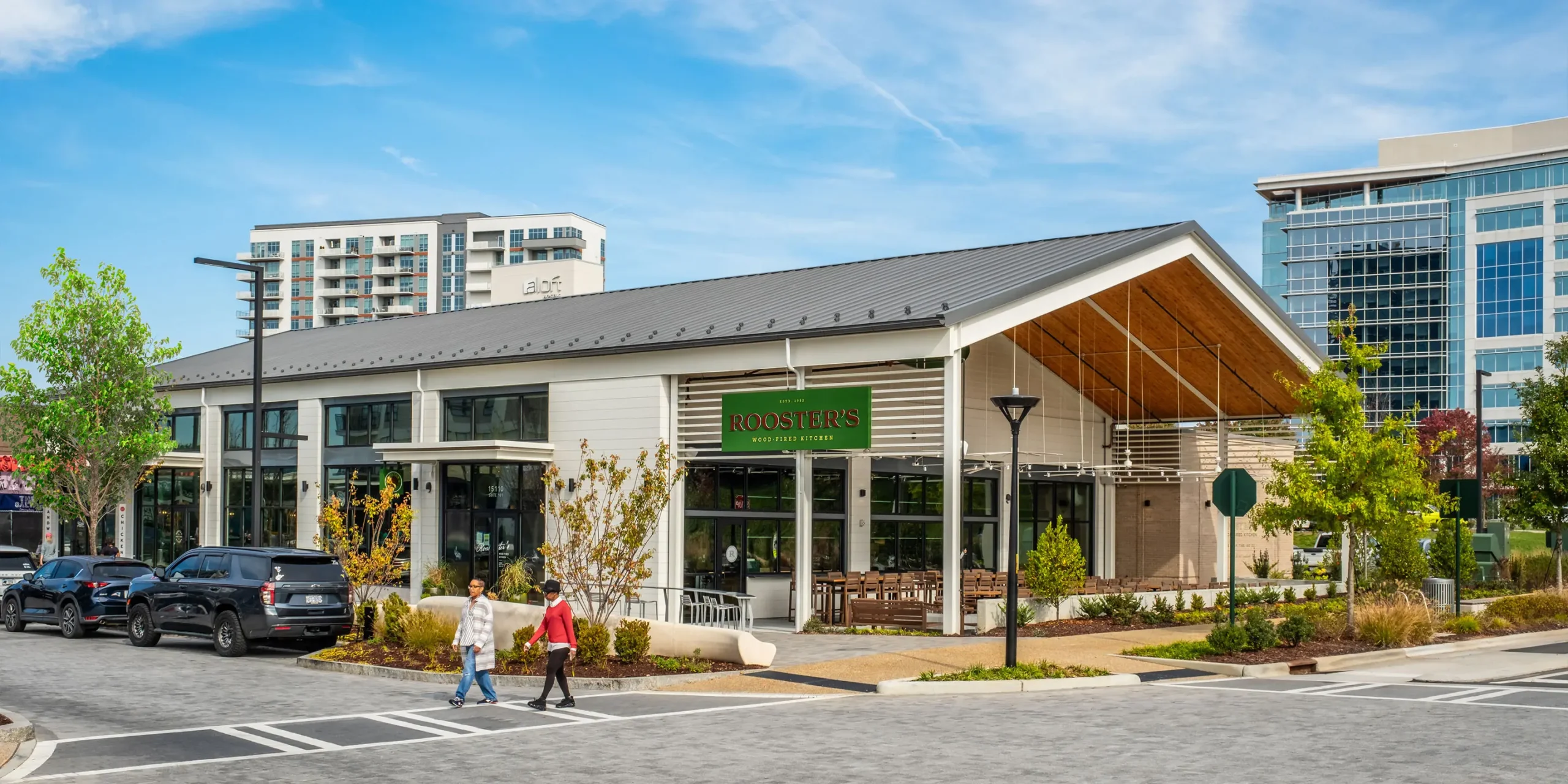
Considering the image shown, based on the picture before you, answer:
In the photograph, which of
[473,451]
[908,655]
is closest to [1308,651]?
[908,655]

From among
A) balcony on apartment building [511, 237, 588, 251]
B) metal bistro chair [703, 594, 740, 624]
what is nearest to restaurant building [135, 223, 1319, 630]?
metal bistro chair [703, 594, 740, 624]

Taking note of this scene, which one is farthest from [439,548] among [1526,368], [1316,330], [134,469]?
[1316,330]

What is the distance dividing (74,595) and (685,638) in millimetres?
13022

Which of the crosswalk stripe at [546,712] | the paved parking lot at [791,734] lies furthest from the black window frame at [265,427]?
the crosswalk stripe at [546,712]

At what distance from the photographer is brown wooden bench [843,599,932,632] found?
24641 millimetres

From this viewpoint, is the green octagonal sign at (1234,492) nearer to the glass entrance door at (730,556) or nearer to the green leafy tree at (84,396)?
the glass entrance door at (730,556)

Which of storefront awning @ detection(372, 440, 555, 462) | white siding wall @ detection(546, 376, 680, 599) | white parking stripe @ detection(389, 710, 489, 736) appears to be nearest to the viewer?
white parking stripe @ detection(389, 710, 489, 736)

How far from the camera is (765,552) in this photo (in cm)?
2916

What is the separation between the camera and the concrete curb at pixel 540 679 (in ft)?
58.5

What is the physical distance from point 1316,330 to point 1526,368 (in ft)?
73.7

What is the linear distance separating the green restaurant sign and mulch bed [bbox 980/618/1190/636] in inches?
167

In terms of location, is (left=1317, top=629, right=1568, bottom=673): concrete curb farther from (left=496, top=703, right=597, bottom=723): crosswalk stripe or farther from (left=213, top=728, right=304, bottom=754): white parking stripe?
(left=213, top=728, right=304, bottom=754): white parking stripe

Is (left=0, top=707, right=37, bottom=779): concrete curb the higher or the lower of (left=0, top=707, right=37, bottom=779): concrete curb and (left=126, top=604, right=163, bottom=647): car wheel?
the higher

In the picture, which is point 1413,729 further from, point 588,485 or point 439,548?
point 439,548
